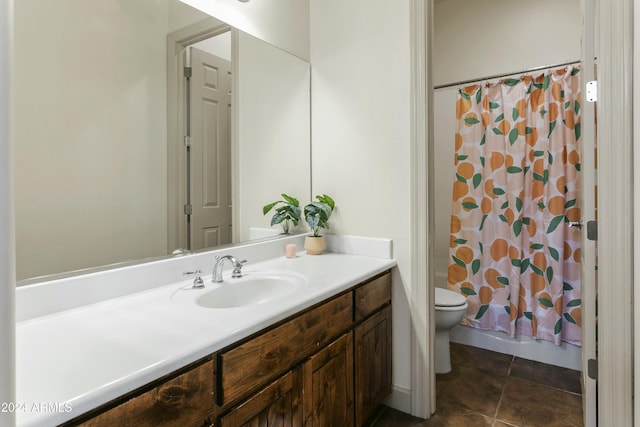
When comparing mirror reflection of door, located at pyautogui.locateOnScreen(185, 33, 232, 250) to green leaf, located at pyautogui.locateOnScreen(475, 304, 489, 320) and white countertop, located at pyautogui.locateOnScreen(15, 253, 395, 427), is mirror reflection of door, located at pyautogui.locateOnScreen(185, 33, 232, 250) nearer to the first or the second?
white countertop, located at pyautogui.locateOnScreen(15, 253, 395, 427)

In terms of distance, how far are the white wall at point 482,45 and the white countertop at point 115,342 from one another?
1.95 m

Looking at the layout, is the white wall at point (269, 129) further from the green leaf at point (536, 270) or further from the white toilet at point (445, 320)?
the green leaf at point (536, 270)

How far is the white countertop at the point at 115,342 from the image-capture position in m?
0.61

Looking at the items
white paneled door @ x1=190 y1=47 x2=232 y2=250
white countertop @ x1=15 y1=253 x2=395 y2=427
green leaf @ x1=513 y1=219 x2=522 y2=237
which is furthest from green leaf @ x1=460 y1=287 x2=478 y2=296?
white paneled door @ x1=190 y1=47 x2=232 y2=250

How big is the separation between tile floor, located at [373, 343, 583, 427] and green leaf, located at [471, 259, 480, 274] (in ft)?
1.92

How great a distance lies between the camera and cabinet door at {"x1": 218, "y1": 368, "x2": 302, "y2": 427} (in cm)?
92

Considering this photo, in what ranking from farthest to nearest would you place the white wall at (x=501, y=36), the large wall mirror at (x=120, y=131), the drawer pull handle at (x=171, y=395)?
the white wall at (x=501, y=36)
the large wall mirror at (x=120, y=131)
the drawer pull handle at (x=171, y=395)

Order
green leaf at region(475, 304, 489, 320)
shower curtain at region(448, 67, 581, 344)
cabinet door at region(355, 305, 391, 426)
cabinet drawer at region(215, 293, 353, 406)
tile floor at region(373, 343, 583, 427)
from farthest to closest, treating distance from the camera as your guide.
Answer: green leaf at region(475, 304, 489, 320) < shower curtain at region(448, 67, 581, 344) < tile floor at region(373, 343, 583, 427) < cabinet door at region(355, 305, 391, 426) < cabinet drawer at region(215, 293, 353, 406)

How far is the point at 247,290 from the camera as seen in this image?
4.75ft

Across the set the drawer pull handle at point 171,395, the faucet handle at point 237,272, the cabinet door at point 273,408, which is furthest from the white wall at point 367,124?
the drawer pull handle at point 171,395

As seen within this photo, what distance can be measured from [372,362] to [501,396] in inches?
35.9

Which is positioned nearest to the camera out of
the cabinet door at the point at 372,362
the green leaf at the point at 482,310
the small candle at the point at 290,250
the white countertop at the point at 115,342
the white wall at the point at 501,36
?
the white countertop at the point at 115,342

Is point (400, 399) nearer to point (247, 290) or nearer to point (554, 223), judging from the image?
point (247, 290)

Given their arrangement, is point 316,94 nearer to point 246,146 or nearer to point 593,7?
point 246,146
